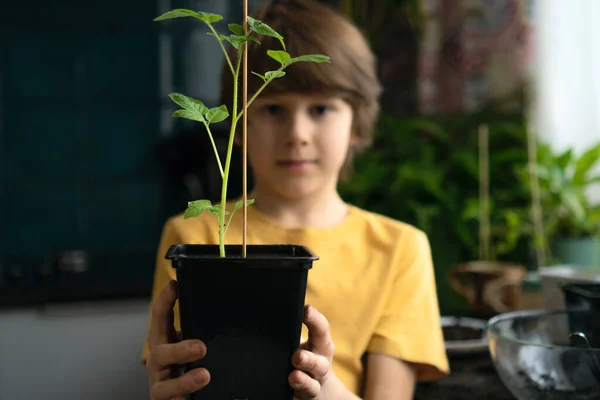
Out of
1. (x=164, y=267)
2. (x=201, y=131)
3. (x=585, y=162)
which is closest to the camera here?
(x=164, y=267)

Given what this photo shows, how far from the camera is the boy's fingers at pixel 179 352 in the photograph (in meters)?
0.44

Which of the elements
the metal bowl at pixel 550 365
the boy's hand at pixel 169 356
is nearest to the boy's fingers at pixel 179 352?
the boy's hand at pixel 169 356

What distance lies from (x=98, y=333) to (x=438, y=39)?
1688 mm

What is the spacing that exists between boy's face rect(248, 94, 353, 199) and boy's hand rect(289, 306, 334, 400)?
0.98ft

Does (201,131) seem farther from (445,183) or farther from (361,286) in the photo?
(361,286)

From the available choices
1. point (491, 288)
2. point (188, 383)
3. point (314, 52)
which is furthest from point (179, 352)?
point (491, 288)

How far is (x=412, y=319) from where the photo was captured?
86 centimetres

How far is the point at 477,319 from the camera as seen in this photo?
4.02ft

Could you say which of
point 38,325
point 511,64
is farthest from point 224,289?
point 511,64

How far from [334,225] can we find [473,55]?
5.66 feet

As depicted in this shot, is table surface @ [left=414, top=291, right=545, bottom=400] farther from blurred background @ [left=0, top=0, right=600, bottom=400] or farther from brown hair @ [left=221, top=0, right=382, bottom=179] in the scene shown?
blurred background @ [left=0, top=0, right=600, bottom=400]

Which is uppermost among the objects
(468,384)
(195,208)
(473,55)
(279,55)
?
(473,55)

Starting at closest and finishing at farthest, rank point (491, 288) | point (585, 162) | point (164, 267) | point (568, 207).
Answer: point (164, 267) → point (491, 288) → point (568, 207) → point (585, 162)

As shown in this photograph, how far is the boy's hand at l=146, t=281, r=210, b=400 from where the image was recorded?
17.5 inches
